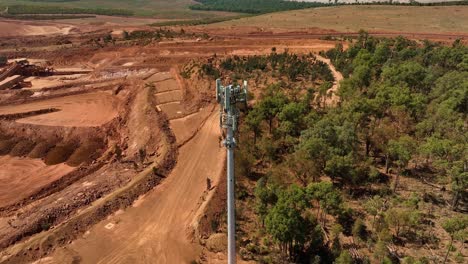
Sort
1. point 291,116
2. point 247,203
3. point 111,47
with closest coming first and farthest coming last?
point 247,203 → point 291,116 → point 111,47

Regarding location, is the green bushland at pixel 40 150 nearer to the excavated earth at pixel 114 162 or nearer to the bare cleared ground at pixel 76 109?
the excavated earth at pixel 114 162

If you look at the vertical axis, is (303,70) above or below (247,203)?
above

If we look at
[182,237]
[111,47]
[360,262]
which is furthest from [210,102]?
[111,47]

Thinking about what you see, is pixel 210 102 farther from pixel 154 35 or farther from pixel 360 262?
pixel 154 35

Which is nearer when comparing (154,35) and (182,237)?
(182,237)

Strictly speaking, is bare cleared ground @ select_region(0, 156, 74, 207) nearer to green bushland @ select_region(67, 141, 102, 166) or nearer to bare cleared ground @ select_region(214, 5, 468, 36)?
green bushland @ select_region(67, 141, 102, 166)

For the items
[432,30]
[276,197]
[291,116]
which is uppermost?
[432,30]
